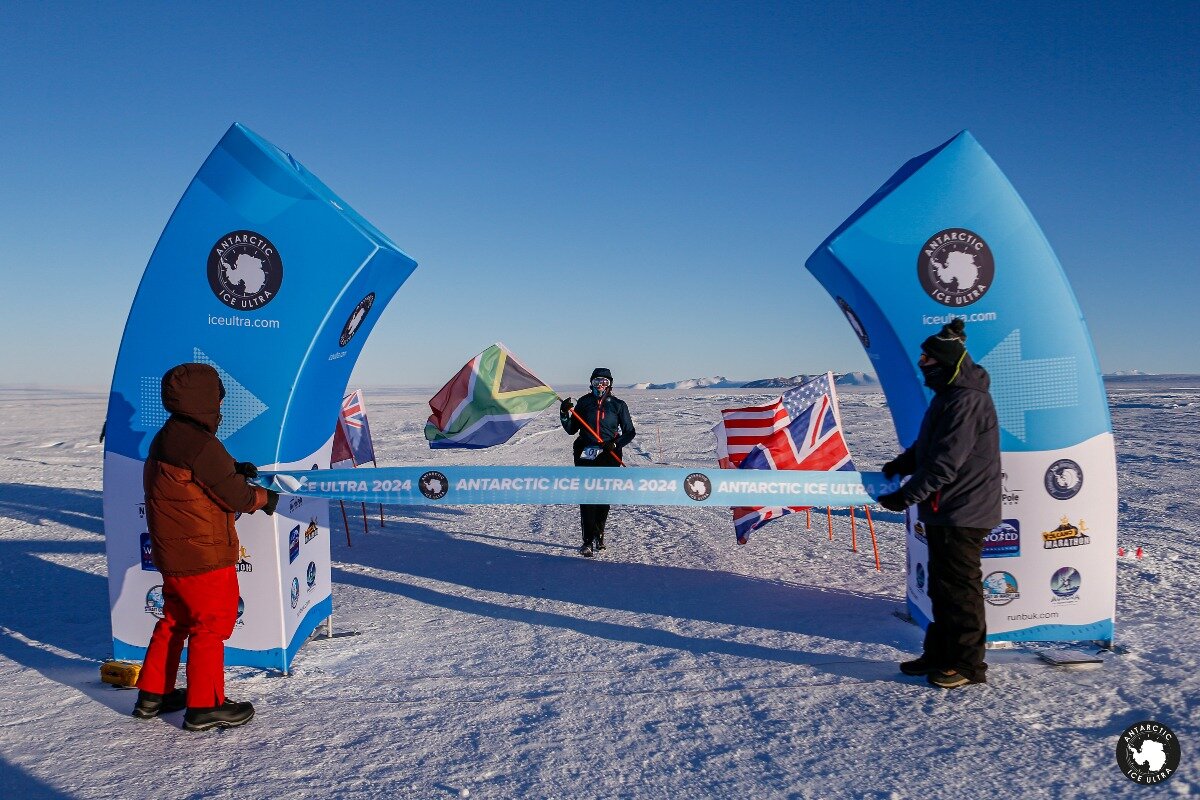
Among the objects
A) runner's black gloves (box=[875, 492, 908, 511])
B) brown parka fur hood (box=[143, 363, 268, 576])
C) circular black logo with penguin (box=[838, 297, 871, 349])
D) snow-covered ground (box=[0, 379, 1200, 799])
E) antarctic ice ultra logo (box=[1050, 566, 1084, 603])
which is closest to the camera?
snow-covered ground (box=[0, 379, 1200, 799])

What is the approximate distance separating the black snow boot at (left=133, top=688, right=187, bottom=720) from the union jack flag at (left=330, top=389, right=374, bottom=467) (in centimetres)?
615

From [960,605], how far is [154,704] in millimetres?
4776

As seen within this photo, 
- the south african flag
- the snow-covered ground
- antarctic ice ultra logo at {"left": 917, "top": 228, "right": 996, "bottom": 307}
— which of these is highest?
antarctic ice ultra logo at {"left": 917, "top": 228, "right": 996, "bottom": 307}

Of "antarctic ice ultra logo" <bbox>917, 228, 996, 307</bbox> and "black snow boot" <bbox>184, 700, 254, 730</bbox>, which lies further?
"antarctic ice ultra logo" <bbox>917, 228, 996, 307</bbox>

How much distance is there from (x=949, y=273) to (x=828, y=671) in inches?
110

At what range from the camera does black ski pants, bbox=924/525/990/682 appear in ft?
13.8

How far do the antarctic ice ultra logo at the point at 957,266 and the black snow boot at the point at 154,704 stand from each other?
5461mm

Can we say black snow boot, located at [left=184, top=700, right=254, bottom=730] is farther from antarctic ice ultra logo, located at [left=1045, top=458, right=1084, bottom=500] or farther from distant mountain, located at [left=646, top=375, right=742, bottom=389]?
distant mountain, located at [left=646, top=375, right=742, bottom=389]

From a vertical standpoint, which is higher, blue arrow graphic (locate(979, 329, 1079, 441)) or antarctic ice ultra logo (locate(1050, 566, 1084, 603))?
blue arrow graphic (locate(979, 329, 1079, 441))

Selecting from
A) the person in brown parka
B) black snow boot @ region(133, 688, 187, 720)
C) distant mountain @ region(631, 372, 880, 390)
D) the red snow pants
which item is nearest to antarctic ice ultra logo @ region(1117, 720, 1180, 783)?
the person in brown parka

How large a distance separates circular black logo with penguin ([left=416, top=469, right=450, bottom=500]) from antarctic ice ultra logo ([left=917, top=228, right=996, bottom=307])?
3680 millimetres

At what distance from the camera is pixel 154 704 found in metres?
4.05

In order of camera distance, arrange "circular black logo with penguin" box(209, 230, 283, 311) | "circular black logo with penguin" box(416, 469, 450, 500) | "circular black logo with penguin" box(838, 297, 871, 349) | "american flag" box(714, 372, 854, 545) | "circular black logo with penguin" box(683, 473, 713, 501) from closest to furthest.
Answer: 1. "circular black logo with penguin" box(209, 230, 283, 311)
2. "circular black logo with penguin" box(683, 473, 713, 501)
3. "circular black logo with penguin" box(416, 469, 450, 500)
4. "circular black logo with penguin" box(838, 297, 871, 349)
5. "american flag" box(714, 372, 854, 545)

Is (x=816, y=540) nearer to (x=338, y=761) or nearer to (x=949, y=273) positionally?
(x=949, y=273)
